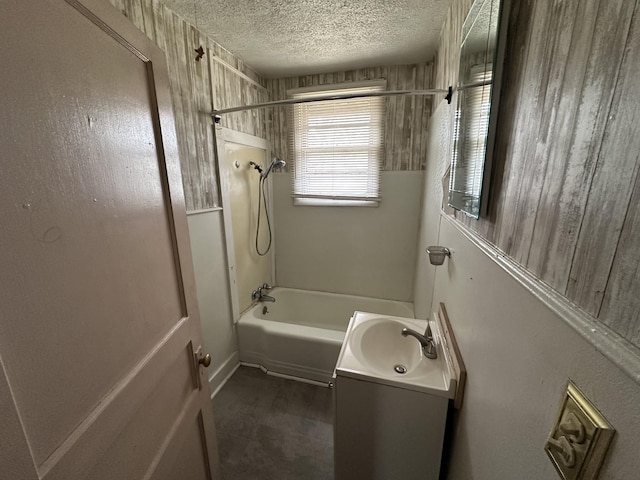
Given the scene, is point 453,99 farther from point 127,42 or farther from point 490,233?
point 127,42

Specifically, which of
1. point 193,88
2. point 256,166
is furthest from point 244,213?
point 193,88

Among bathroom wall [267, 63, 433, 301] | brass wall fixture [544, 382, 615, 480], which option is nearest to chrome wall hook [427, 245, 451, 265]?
brass wall fixture [544, 382, 615, 480]

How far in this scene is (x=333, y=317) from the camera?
8.88ft

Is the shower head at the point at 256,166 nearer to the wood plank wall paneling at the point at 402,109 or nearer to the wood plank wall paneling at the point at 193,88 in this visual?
the wood plank wall paneling at the point at 193,88

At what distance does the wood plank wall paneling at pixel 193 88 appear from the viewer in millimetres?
1356

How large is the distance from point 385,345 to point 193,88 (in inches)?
78.0

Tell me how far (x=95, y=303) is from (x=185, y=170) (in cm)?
124

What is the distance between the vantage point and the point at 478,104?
32.3 inches

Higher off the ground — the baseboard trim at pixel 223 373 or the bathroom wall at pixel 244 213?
the bathroom wall at pixel 244 213

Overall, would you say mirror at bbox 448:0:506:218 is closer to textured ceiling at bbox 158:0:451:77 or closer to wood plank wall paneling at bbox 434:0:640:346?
wood plank wall paneling at bbox 434:0:640:346

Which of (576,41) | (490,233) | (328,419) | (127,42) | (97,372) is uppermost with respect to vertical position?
(127,42)

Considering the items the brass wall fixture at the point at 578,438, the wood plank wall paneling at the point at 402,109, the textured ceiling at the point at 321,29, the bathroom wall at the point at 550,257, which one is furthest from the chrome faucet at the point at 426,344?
the textured ceiling at the point at 321,29

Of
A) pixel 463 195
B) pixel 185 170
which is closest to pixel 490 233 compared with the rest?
pixel 463 195

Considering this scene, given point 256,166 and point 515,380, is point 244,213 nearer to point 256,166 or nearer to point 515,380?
point 256,166
